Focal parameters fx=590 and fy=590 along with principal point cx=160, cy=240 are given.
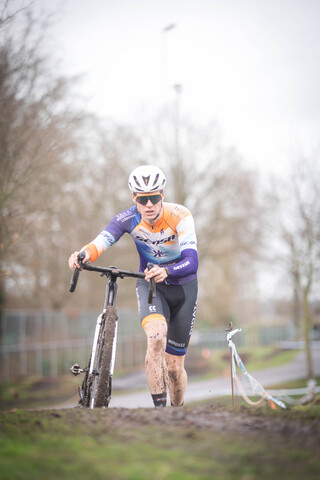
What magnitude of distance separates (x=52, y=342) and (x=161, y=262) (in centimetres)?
2620

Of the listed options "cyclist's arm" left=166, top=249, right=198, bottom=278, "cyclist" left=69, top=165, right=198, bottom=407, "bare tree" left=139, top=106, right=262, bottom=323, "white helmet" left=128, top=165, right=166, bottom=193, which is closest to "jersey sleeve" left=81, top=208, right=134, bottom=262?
"cyclist" left=69, top=165, right=198, bottom=407

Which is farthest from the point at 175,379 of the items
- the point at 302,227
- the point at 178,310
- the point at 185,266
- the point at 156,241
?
the point at 302,227

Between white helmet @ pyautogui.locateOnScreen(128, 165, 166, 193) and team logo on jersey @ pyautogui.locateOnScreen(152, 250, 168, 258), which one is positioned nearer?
white helmet @ pyautogui.locateOnScreen(128, 165, 166, 193)

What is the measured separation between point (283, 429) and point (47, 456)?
1531 mm

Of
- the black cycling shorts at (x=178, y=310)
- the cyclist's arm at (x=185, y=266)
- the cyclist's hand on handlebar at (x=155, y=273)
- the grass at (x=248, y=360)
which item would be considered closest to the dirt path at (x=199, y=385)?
the grass at (x=248, y=360)

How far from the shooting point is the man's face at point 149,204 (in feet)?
20.9

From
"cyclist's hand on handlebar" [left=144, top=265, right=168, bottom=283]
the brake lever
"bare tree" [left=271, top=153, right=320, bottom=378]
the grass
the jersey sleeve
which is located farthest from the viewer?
the grass

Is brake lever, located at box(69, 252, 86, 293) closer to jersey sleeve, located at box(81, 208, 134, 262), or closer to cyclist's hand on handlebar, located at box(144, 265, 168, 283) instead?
jersey sleeve, located at box(81, 208, 134, 262)

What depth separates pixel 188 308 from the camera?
6.75 metres

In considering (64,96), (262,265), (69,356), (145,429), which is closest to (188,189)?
(262,265)

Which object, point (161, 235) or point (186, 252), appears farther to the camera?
point (161, 235)

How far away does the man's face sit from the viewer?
6.38 metres

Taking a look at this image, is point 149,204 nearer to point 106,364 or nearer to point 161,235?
point 161,235

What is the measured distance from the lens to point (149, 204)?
6.38m
